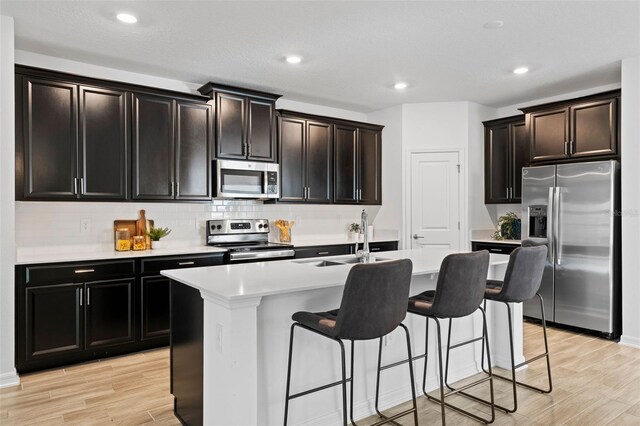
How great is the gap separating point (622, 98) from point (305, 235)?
369 cm

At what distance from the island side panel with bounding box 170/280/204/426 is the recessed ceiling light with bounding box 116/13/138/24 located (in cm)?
193

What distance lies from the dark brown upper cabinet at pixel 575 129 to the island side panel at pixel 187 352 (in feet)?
14.1

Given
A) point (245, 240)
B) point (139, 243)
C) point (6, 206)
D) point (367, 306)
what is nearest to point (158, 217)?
point (139, 243)

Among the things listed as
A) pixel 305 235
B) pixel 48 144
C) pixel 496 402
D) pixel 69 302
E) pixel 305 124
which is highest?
pixel 305 124

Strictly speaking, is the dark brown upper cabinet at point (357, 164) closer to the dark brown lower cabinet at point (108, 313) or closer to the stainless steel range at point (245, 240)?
the stainless steel range at point (245, 240)

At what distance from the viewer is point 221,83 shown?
15.4ft

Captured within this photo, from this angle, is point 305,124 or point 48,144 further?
point 305,124

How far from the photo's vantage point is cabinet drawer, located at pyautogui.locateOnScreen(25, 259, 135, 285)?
11.2 ft

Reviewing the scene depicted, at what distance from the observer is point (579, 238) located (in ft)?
14.7

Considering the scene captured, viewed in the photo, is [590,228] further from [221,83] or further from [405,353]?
[221,83]

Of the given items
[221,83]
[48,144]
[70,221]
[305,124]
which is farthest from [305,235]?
[48,144]

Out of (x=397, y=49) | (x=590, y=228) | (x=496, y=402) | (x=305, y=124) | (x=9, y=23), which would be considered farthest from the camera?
(x=305, y=124)

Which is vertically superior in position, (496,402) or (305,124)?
(305,124)

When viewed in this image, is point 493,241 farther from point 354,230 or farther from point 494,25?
point 494,25
